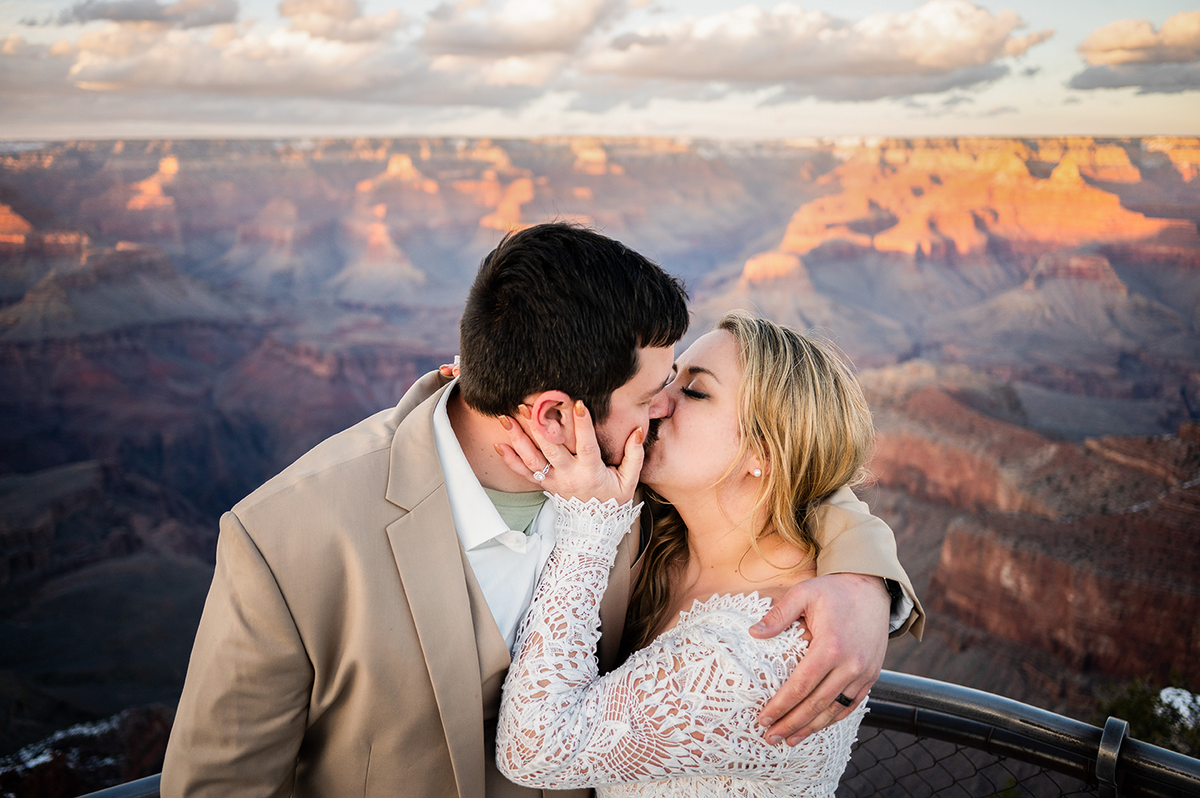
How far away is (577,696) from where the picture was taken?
1821 millimetres

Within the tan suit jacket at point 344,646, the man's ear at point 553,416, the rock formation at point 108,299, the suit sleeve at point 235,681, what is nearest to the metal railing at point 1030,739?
the suit sleeve at point 235,681

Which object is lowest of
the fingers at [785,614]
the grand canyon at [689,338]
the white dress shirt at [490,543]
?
the grand canyon at [689,338]

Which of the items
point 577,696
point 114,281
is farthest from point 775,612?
point 114,281

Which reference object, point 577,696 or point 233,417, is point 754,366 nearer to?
point 577,696

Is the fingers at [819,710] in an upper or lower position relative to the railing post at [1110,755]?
upper

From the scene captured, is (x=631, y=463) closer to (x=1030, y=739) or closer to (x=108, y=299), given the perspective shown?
(x=1030, y=739)

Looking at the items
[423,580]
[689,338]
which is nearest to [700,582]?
[423,580]

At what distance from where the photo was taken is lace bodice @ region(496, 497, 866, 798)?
1.75 m

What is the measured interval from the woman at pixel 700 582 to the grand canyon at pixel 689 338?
1.30 ft

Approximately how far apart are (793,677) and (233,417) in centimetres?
5708

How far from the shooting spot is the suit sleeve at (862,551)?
208cm

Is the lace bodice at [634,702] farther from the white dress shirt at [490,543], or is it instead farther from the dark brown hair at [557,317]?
the dark brown hair at [557,317]

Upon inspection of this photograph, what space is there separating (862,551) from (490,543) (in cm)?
105

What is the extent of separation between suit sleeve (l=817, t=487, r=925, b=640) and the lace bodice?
0.31 metres
